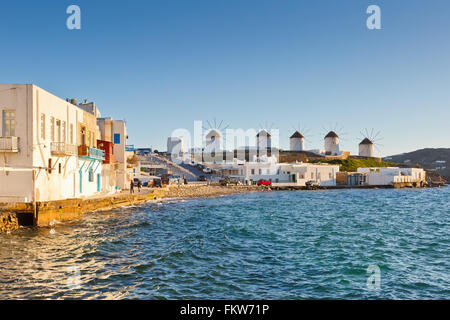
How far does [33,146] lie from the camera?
861 inches

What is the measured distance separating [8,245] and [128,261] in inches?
253

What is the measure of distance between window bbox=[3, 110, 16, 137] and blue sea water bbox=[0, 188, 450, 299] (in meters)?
6.21

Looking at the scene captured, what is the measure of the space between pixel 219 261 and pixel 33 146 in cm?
1434

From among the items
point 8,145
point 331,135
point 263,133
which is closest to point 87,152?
point 8,145

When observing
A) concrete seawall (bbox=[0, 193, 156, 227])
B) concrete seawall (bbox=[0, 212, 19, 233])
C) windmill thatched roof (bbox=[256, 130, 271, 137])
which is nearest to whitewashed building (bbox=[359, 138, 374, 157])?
windmill thatched roof (bbox=[256, 130, 271, 137])

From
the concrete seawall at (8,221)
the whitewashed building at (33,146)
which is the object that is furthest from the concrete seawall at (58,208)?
the whitewashed building at (33,146)

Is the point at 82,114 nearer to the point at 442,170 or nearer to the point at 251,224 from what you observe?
the point at 251,224

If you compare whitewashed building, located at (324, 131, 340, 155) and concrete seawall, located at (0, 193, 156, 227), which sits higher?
whitewashed building, located at (324, 131, 340, 155)

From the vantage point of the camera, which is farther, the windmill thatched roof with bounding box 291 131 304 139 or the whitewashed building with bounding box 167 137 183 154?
the windmill thatched roof with bounding box 291 131 304 139

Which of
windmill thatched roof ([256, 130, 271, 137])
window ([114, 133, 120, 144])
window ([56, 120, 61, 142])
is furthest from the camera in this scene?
windmill thatched roof ([256, 130, 271, 137])

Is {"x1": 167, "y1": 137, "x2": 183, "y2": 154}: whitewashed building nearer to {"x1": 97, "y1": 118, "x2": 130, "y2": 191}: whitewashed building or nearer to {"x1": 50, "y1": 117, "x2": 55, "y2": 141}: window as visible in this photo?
{"x1": 97, "y1": 118, "x2": 130, "y2": 191}: whitewashed building

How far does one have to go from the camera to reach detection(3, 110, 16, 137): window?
22.0 m

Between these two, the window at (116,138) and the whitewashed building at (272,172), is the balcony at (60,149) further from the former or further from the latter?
the whitewashed building at (272,172)

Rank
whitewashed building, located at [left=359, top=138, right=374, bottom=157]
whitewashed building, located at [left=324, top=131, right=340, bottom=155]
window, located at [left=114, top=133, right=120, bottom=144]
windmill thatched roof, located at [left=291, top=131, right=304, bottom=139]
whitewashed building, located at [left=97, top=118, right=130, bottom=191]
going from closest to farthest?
whitewashed building, located at [left=97, top=118, right=130, bottom=191] < window, located at [left=114, top=133, right=120, bottom=144] < whitewashed building, located at [left=324, top=131, right=340, bottom=155] < windmill thatched roof, located at [left=291, top=131, right=304, bottom=139] < whitewashed building, located at [left=359, top=138, right=374, bottom=157]
